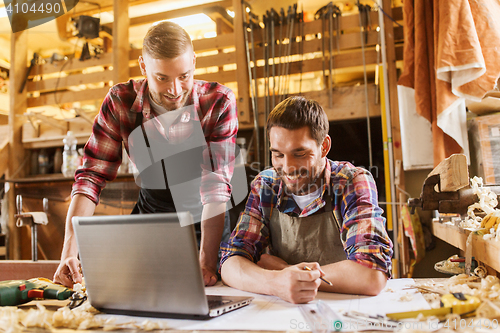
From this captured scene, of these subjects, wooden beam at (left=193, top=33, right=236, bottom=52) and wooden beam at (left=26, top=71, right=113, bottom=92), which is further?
wooden beam at (left=26, top=71, right=113, bottom=92)

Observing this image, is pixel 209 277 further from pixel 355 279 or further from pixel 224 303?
pixel 355 279

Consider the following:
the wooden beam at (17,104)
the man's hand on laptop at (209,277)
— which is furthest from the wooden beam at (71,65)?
the man's hand on laptop at (209,277)

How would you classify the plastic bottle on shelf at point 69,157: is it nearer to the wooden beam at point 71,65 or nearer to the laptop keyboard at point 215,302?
the wooden beam at point 71,65

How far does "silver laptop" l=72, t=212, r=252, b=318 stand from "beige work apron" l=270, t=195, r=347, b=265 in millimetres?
457

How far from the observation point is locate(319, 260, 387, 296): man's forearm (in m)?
0.95

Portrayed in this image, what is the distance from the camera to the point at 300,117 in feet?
3.88

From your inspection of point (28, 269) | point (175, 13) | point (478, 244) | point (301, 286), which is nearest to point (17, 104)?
point (175, 13)

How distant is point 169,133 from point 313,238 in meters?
0.70

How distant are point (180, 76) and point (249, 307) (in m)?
0.81

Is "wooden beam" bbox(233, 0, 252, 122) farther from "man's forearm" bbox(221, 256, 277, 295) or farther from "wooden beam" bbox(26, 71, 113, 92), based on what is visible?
"man's forearm" bbox(221, 256, 277, 295)

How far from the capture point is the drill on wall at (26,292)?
0.96 metres

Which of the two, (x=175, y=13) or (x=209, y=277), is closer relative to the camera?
(x=209, y=277)

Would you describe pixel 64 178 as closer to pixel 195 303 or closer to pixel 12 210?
pixel 12 210

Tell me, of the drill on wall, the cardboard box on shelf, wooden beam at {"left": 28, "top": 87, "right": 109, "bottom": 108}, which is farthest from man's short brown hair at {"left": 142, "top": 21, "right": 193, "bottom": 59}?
wooden beam at {"left": 28, "top": 87, "right": 109, "bottom": 108}
